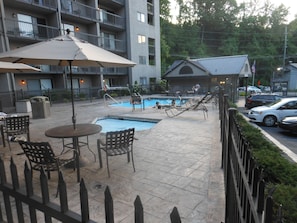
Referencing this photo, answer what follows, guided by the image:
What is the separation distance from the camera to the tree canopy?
140ft

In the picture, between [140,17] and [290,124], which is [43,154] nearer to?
[290,124]

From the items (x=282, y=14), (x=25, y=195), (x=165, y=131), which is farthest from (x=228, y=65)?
(x=282, y=14)

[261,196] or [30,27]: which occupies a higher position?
[30,27]

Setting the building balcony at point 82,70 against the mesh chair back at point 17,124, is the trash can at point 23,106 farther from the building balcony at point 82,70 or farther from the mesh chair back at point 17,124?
the mesh chair back at point 17,124

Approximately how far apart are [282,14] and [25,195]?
198ft

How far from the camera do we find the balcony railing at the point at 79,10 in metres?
18.4

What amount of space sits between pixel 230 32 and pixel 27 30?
4242 centimetres

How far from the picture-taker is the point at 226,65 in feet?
83.1

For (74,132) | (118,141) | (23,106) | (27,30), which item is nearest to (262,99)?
(118,141)

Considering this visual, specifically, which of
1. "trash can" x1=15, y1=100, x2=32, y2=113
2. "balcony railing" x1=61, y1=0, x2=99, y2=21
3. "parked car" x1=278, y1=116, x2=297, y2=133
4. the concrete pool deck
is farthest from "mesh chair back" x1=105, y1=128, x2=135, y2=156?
"balcony railing" x1=61, y1=0, x2=99, y2=21

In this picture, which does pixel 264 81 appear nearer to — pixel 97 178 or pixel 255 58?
pixel 255 58

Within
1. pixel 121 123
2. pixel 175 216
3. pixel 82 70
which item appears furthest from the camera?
pixel 82 70

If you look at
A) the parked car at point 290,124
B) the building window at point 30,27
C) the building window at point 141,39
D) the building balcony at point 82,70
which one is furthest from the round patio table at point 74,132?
the building window at point 141,39

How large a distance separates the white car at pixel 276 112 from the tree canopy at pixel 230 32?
3076 centimetres
